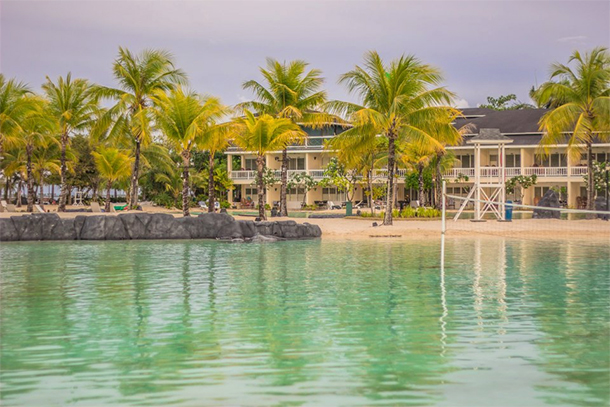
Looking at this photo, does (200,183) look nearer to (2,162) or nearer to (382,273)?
(2,162)

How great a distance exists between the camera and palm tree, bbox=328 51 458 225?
105ft

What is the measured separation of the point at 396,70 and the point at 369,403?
27.1m

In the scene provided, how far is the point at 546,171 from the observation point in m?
54.0

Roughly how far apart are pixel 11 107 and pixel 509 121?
39.6 metres

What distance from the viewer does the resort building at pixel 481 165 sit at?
54219 millimetres

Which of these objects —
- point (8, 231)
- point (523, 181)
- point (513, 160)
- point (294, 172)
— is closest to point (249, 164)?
point (294, 172)

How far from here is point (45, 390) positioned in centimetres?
712

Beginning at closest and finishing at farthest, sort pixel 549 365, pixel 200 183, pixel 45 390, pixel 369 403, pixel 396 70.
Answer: pixel 369 403
pixel 45 390
pixel 549 365
pixel 396 70
pixel 200 183

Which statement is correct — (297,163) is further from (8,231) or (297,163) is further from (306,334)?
(306,334)

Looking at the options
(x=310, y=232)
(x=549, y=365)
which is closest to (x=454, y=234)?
(x=310, y=232)

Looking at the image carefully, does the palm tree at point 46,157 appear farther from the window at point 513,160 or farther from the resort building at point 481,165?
the window at point 513,160

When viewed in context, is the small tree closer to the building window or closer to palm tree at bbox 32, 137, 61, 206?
the building window

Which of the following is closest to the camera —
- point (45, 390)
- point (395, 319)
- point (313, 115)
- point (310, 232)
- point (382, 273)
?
point (45, 390)

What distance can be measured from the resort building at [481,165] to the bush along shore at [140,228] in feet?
72.0
